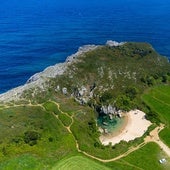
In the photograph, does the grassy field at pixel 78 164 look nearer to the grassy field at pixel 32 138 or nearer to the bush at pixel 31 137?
the grassy field at pixel 32 138

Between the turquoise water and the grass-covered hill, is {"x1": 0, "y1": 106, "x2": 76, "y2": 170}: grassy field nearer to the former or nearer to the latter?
the grass-covered hill

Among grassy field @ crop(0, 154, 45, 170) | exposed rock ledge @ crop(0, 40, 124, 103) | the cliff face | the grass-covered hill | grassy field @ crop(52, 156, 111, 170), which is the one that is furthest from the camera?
the cliff face

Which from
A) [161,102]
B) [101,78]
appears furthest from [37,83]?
[161,102]

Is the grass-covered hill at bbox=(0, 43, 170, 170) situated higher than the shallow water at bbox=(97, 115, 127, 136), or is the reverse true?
the grass-covered hill at bbox=(0, 43, 170, 170)

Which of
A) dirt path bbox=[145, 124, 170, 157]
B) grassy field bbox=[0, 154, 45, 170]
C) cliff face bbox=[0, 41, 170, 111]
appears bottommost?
dirt path bbox=[145, 124, 170, 157]

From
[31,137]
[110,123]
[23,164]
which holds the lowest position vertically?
[110,123]

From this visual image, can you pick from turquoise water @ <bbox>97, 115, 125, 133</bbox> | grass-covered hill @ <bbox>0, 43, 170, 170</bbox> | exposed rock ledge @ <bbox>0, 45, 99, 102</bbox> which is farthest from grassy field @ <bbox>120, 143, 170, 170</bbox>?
exposed rock ledge @ <bbox>0, 45, 99, 102</bbox>

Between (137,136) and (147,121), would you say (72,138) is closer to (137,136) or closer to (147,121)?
(137,136)

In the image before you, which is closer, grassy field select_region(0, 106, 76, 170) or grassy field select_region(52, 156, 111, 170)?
grassy field select_region(52, 156, 111, 170)

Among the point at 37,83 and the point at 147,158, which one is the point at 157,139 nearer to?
the point at 147,158
